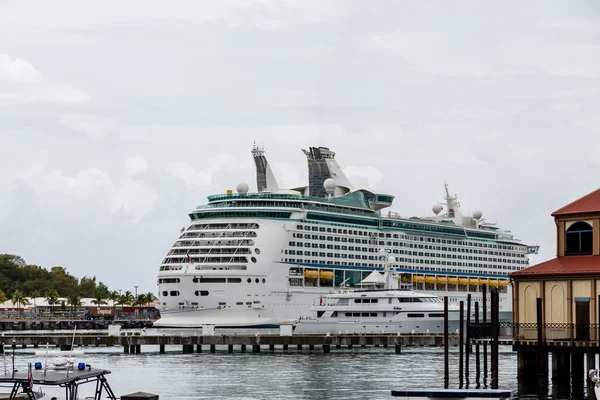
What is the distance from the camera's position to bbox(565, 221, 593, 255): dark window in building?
54125mm

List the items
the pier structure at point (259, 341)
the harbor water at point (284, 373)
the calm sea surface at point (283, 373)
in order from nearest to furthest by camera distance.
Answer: the harbor water at point (284, 373)
the calm sea surface at point (283, 373)
the pier structure at point (259, 341)

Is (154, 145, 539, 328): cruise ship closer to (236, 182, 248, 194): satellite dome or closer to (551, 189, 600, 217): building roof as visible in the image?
(236, 182, 248, 194): satellite dome

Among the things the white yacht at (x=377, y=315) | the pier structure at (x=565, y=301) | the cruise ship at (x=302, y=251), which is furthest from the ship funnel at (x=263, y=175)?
the pier structure at (x=565, y=301)

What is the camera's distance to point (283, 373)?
230 feet

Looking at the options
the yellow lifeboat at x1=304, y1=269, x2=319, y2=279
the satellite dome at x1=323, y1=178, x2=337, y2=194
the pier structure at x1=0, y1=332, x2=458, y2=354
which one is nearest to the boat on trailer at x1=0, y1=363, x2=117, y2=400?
the pier structure at x1=0, y1=332, x2=458, y2=354

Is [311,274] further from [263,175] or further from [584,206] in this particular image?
[584,206]

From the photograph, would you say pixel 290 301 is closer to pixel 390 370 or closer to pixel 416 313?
pixel 416 313

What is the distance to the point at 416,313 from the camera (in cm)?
10469

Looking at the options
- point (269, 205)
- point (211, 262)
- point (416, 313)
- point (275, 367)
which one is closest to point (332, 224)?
point (269, 205)

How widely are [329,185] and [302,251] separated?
41.0 feet

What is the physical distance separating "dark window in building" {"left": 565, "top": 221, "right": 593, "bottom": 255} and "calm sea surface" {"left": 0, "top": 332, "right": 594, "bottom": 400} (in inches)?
273

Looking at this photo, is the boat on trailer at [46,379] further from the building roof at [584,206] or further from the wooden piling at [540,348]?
the building roof at [584,206]

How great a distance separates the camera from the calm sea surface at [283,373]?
57.4 m

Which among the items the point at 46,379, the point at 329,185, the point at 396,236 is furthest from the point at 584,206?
the point at 396,236
